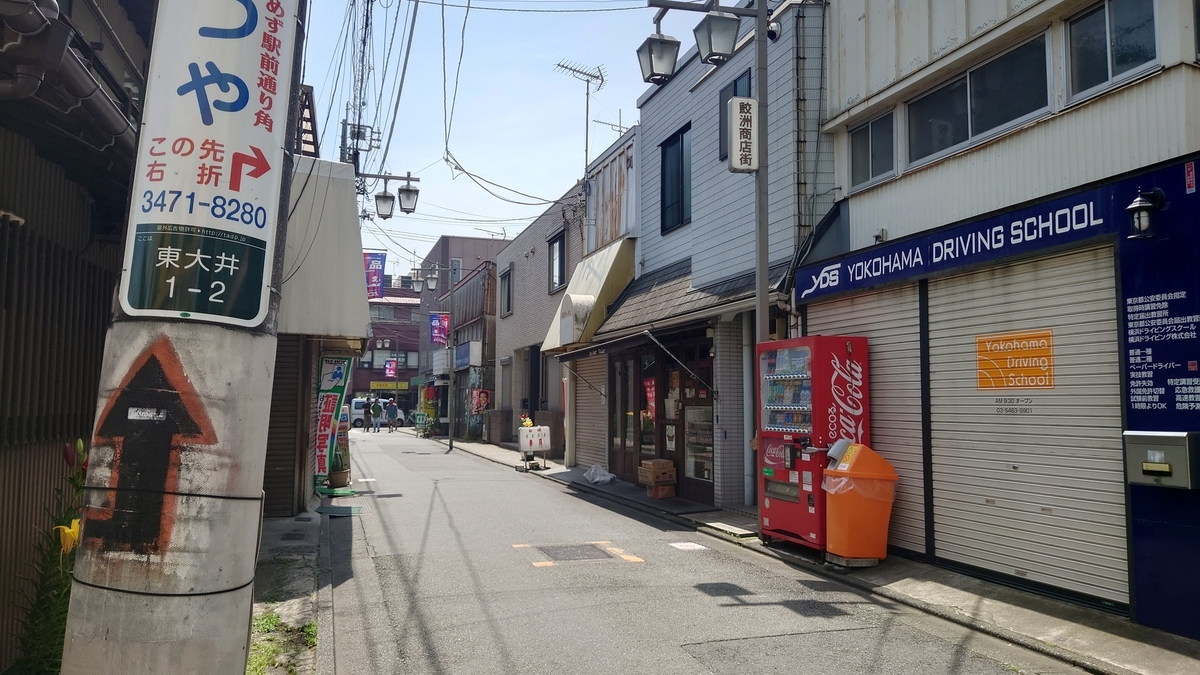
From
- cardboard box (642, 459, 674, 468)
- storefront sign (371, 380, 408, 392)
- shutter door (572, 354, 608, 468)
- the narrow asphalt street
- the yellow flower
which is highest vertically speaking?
storefront sign (371, 380, 408, 392)

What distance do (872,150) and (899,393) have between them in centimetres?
346

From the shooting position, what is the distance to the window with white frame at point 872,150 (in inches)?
420

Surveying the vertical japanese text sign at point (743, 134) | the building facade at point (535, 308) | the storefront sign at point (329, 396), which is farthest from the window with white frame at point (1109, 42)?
the building facade at point (535, 308)

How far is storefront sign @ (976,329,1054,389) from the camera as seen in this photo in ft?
25.3

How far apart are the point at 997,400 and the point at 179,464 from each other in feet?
24.4

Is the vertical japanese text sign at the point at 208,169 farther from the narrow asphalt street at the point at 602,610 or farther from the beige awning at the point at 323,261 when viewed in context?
the beige awning at the point at 323,261

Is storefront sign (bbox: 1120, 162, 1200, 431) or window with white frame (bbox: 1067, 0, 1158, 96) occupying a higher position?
Answer: window with white frame (bbox: 1067, 0, 1158, 96)

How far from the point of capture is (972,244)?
834 cm

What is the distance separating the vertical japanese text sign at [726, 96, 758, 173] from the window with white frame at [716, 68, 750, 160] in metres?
2.21

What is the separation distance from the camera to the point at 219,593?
352 centimetres

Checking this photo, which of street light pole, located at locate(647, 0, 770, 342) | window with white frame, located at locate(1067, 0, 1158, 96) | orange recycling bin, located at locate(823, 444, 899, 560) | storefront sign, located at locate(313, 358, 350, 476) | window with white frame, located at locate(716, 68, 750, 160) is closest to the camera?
window with white frame, located at locate(1067, 0, 1158, 96)

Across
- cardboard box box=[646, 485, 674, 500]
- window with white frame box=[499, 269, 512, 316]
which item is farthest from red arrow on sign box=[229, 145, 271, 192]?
window with white frame box=[499, 269, 512, 316]

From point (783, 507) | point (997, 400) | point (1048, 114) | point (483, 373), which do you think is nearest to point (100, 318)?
point (783, 507)

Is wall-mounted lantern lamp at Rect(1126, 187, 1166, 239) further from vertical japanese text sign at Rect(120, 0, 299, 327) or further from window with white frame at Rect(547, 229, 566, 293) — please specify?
window with white frame at Rect(547, 229, 566, 293)
